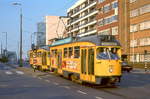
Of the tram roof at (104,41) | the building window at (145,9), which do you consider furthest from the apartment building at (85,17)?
the tram roof at (104,41)

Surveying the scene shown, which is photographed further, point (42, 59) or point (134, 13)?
point (134, 13)

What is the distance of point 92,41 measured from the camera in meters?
19.4

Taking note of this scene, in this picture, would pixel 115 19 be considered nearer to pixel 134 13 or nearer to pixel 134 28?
pixel 134 13

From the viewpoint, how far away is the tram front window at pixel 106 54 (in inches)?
742

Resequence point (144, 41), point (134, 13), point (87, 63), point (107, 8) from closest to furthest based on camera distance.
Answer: point (87, 63), point (144, 41), point (134, 13), point (107, 8)

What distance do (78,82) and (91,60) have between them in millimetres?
3166

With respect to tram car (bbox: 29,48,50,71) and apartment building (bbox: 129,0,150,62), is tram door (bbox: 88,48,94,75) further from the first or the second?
apartment building (bbox: 129,0,150,62)

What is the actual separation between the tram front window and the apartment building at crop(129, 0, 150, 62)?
157 feet

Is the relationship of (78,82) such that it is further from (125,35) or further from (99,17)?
(99,17)

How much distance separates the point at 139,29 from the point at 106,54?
54.0 m

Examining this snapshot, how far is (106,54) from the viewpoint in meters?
19.0

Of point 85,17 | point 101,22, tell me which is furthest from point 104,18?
point 85,17

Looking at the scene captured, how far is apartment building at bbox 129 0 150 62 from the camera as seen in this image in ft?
225

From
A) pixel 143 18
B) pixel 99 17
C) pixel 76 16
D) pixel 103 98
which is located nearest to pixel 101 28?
pixel 99 17
